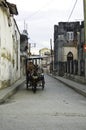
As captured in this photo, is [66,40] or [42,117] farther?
[66,40]

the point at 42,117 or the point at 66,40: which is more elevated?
the point at 66,40

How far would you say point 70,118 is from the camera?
12.6 m

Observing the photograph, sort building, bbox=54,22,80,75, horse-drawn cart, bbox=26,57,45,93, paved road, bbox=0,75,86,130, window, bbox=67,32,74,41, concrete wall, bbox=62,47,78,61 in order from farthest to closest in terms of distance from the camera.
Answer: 1. window, bbox=67,32,74,41
2. building, bbox=54,22,80,75
3. concrete wall, bbox=62,47,78,61
4. horse-drawn cart, bbox=26,57,45,93
5. paved road, bbox=0,75,86,130

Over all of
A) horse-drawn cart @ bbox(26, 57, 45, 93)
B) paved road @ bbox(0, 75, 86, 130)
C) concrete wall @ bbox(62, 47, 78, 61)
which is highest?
concrete wall @ bbox(62, 47, 78, 61)

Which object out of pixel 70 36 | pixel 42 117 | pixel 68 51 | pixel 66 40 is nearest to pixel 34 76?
pixel 42 117

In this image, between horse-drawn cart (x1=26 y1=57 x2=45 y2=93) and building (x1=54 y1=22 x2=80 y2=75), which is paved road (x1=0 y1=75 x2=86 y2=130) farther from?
building (x1=54 y1=22 x2=80 y2=75)

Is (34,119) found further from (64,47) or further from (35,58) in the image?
(64,47)

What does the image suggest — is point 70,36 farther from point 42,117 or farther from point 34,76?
point 42,117

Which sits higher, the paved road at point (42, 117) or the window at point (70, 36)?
the window at point (70, 36)

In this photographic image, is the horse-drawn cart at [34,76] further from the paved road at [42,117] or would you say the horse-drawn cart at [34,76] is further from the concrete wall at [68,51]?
the concrete wall at [68,51]

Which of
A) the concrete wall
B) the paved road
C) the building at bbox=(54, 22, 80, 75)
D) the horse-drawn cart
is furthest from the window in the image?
the paved road

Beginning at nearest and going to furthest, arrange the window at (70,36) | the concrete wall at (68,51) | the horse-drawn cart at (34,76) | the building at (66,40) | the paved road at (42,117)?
the paved road at (42,117) < the horse-drawn cart at (34,76) < the concrete wall at (68,51) < the building at (66,40) < the window at (70,36)

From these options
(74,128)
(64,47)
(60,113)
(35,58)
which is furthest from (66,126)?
(64,47)

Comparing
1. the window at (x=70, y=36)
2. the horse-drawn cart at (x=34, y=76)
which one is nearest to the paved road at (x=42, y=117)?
the horse-drawn cart at (x=34, y=76)
